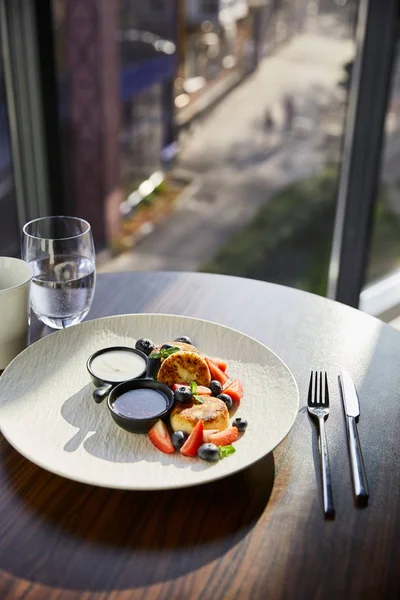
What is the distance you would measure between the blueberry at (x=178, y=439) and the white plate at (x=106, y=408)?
0.01 meters

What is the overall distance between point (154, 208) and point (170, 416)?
1.73 metres

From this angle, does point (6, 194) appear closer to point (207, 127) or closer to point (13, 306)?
point (207, 127)

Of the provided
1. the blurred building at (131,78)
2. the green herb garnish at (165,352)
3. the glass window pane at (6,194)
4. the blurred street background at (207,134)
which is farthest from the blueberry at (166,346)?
the blurred building at (131,78)

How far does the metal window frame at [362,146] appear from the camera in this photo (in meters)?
2.13

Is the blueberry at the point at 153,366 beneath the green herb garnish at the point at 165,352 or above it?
beneath

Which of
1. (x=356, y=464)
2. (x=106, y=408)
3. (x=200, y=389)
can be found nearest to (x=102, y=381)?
A: (x=106, y=408)

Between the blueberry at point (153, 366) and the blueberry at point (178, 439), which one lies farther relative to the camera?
the blueberry at point (153, 366)

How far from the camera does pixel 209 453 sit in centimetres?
85

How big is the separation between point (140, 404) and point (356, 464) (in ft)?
1.00

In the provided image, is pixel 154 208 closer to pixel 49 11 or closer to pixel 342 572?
pixel 49 11

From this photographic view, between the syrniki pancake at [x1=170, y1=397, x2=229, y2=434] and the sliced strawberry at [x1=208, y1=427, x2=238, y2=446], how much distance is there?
0.05ft

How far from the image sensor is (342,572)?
2.45ft

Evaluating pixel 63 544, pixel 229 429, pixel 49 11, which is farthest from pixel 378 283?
pixel 63 544

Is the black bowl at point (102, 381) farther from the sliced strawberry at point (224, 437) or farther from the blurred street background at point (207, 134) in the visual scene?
the blurred street background at point (207, 134)
